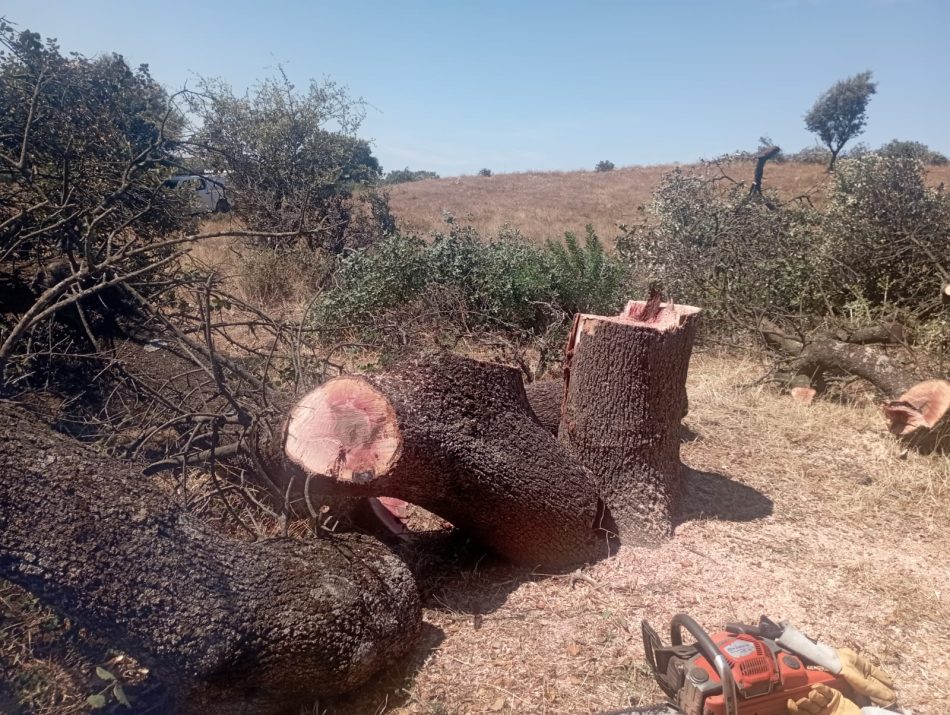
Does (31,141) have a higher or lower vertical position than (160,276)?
higher

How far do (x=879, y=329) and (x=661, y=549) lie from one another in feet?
12.6

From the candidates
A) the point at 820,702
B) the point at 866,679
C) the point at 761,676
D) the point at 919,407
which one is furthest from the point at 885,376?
the point at 761,676

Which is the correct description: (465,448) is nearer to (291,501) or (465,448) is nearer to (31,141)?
(291,501)

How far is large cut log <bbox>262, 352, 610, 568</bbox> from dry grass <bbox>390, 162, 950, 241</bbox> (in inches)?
435

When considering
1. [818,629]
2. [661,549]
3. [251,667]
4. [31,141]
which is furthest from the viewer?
[31,141]

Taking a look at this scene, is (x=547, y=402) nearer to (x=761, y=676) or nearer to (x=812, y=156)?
(x=761, y=676)

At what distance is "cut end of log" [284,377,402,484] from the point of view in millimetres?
2570

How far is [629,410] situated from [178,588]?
225 cm

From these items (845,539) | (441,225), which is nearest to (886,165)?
(845,539)

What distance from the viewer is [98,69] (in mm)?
5254

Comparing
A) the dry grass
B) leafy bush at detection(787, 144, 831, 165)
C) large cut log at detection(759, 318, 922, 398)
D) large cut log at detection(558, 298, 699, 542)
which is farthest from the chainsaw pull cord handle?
leafy bush at detection(787, 144, 831, 165)

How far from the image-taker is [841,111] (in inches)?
1227

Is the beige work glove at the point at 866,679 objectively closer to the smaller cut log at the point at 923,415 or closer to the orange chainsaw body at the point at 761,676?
the orange chainsaw body at the point at 761,676

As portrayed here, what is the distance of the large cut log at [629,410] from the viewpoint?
3.24m
